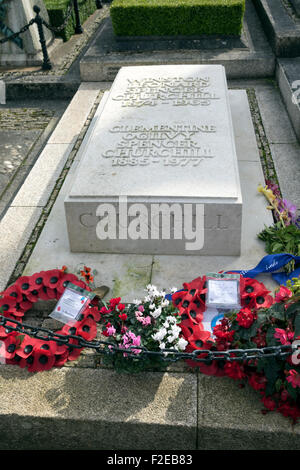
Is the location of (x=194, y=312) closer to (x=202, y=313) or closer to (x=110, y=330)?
(x=202, y=313)

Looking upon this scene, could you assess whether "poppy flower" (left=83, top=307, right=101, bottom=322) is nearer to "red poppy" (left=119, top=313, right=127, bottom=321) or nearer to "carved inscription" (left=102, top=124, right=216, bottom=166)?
"red poppy" (left=119, top=313, right=127, bottom=321)

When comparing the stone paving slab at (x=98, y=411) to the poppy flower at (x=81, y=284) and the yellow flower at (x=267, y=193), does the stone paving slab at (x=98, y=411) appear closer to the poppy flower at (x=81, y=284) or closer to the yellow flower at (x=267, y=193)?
the poppy flower at (x=81, y=284)

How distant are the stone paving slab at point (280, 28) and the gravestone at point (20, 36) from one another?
4318 millimetres

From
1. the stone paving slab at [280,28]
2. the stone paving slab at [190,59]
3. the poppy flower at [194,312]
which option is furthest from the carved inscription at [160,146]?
the stone paving slab at [280,28]

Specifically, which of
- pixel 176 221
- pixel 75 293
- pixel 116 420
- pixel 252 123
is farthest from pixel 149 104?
pixel 116 420

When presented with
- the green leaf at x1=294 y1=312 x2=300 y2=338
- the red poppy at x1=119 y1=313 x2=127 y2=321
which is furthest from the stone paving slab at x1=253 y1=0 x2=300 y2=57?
the red poppy at x1=119 y1=313 x2=127 y2=321

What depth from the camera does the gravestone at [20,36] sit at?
354 inches

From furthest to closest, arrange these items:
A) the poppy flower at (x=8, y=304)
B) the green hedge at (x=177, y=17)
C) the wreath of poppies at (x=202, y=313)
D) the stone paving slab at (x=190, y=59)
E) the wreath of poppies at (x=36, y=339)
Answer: the green hedge at (x=177, y=17) → the stone paving slab at (x=190, y=59) → the poppy flower at (x=8, y=304) → the wreath of poppies at (x=36, y=339) → the wreath of poppies at (x=202, y=313)

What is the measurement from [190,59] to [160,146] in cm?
393

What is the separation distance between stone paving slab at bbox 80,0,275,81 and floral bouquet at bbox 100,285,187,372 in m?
5.95

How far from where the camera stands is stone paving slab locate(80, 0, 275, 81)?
825 centimetres
